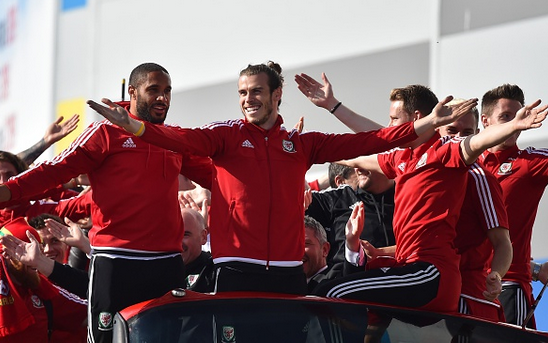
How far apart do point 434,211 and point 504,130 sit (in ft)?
1.81

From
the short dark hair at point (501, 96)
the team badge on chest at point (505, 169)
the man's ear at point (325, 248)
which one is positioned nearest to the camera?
the team badge on chest at point (505, 169)

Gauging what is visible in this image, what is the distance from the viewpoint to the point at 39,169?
546 cm

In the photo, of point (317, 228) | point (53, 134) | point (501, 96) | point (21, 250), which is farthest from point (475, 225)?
point (53, 134)

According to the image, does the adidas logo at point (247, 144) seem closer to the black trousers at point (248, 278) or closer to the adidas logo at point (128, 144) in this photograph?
the black trousers at point (248, 278)

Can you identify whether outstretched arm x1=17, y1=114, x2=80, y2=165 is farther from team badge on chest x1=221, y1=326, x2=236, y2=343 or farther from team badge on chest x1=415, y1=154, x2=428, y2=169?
team badge on chest x1=221, y1=326, x2=236, y2=343

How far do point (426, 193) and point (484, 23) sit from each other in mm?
3366

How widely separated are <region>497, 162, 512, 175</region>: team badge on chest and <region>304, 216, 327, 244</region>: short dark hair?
3.66ft

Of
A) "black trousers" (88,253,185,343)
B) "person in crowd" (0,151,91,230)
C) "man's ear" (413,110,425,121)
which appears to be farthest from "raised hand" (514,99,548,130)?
"person in crowd" (0,151,91,230)

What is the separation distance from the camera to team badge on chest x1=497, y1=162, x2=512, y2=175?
228 inches

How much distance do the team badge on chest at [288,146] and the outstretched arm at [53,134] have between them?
2.39 m

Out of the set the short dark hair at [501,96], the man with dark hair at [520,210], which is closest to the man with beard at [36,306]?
the man with dark hair at [520,210]

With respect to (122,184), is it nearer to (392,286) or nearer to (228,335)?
(392,286)

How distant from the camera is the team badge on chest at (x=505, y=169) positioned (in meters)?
5.80

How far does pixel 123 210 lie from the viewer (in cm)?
538
